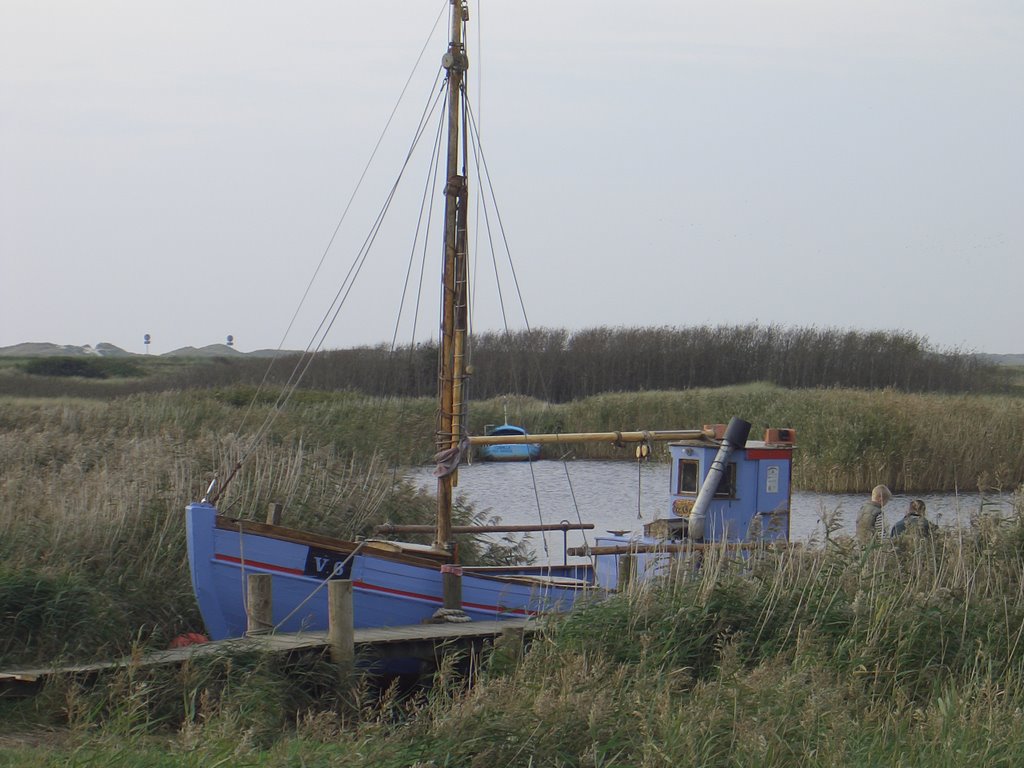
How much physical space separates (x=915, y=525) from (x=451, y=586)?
426 cm

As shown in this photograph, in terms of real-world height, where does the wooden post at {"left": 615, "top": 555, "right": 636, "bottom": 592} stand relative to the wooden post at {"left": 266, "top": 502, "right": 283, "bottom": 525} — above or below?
below

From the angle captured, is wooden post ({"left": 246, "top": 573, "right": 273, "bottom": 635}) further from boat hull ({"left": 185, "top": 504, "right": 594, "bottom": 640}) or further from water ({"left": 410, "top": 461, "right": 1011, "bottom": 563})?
water ({"left": 410, "top": 461, "right": 1011, "bottom": 563})

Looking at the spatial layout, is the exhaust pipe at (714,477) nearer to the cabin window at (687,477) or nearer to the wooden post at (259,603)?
the cabin window at (687,477)


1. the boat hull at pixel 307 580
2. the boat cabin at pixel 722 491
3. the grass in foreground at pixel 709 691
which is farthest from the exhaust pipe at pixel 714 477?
the grass in foreground at pixel 709 691

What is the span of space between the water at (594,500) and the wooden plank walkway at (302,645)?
20.7ft

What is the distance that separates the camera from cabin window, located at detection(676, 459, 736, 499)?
12633 mm

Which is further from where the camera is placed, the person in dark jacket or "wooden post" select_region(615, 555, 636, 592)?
"wooden post" select_region(615, 555, 636, 592)

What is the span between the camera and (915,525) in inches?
398

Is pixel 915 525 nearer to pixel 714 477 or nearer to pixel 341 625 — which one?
pixel 714 477

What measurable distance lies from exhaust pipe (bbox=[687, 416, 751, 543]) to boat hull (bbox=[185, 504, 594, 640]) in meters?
1.49

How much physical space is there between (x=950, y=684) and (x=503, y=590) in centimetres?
480

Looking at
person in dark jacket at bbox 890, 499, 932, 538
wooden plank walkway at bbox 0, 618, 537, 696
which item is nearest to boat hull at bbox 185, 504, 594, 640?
wooden plank walkway at bbox 0, 618, 537, 696

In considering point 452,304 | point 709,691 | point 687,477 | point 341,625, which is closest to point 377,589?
point 341,625

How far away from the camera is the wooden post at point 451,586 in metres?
11.1
